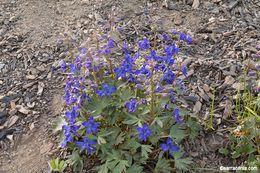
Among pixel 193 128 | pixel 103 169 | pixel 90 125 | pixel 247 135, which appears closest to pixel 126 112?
pixel 90 125

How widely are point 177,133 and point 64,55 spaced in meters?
1.46

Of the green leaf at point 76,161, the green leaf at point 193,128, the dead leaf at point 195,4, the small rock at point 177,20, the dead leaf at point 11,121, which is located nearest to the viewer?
the green leaf at point 76,161

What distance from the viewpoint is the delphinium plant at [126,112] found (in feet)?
9.65

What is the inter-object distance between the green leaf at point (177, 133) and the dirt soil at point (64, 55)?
27 cm

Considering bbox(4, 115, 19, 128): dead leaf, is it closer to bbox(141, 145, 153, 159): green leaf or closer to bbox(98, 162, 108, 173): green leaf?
bbox(98, 162, 108, 173): green leaf

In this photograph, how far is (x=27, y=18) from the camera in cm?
441

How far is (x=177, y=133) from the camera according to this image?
3010 mm

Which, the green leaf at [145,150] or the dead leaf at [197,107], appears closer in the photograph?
the green leaf at [145,150]

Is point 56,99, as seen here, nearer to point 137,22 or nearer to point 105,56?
point 105,56

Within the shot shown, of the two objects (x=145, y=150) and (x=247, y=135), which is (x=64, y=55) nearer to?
(x=145, y=150)

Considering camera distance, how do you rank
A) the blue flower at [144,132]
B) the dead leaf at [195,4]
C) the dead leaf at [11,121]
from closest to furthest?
the blue flower at [144,132], the dead leaf at [11,121], the dead leaf at [195,4]

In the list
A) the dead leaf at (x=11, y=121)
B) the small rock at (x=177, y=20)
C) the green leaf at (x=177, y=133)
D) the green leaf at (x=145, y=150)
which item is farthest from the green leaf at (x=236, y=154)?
the dead leaf at (x=11, y=121)

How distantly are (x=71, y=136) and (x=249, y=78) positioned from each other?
59.4 inches

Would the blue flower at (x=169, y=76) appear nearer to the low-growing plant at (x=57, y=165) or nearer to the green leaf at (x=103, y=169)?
the green leaf at (x=103, y=169)
